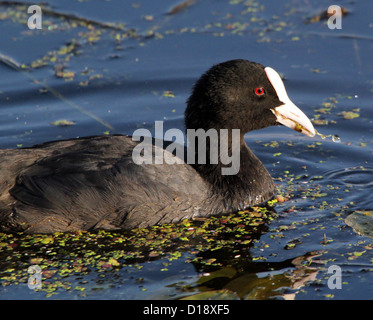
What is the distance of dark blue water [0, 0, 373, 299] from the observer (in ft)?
17.5

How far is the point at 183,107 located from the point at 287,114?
6.77 feet

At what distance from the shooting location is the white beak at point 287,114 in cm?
644

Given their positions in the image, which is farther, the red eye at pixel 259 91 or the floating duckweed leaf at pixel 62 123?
the floating duckweed leaf at pixel 62 123

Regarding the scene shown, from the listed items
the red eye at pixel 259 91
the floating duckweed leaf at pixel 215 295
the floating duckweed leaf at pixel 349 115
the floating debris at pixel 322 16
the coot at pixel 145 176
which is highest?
the floating debris at pixel 322 16

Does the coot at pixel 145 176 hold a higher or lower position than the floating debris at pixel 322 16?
lower

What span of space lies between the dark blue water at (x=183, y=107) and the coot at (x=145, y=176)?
10.5 inches

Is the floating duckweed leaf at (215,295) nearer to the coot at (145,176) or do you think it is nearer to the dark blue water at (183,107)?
the dark blue water at (183,107)

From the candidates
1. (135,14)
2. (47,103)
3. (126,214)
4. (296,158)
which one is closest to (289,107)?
(296,158)

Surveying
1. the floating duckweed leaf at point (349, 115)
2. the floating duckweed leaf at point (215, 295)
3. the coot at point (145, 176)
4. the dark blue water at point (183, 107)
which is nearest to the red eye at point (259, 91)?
the coot at point (145, 176)

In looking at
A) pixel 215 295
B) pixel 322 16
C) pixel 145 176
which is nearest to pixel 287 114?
pixel 145 176

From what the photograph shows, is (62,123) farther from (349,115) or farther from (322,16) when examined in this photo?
(322,16)

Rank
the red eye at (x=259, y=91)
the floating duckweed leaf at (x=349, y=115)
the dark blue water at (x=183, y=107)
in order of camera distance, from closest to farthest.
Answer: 1. the dark blue water at (x=183, y=107)
2. the red eye at (x=259, y=91)
3. the floating duckweed leaf at (x=349, y=115)

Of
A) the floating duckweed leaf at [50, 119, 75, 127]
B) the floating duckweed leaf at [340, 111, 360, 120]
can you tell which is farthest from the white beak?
the floating duckweed leaf at [50, 119, 75, 127]
